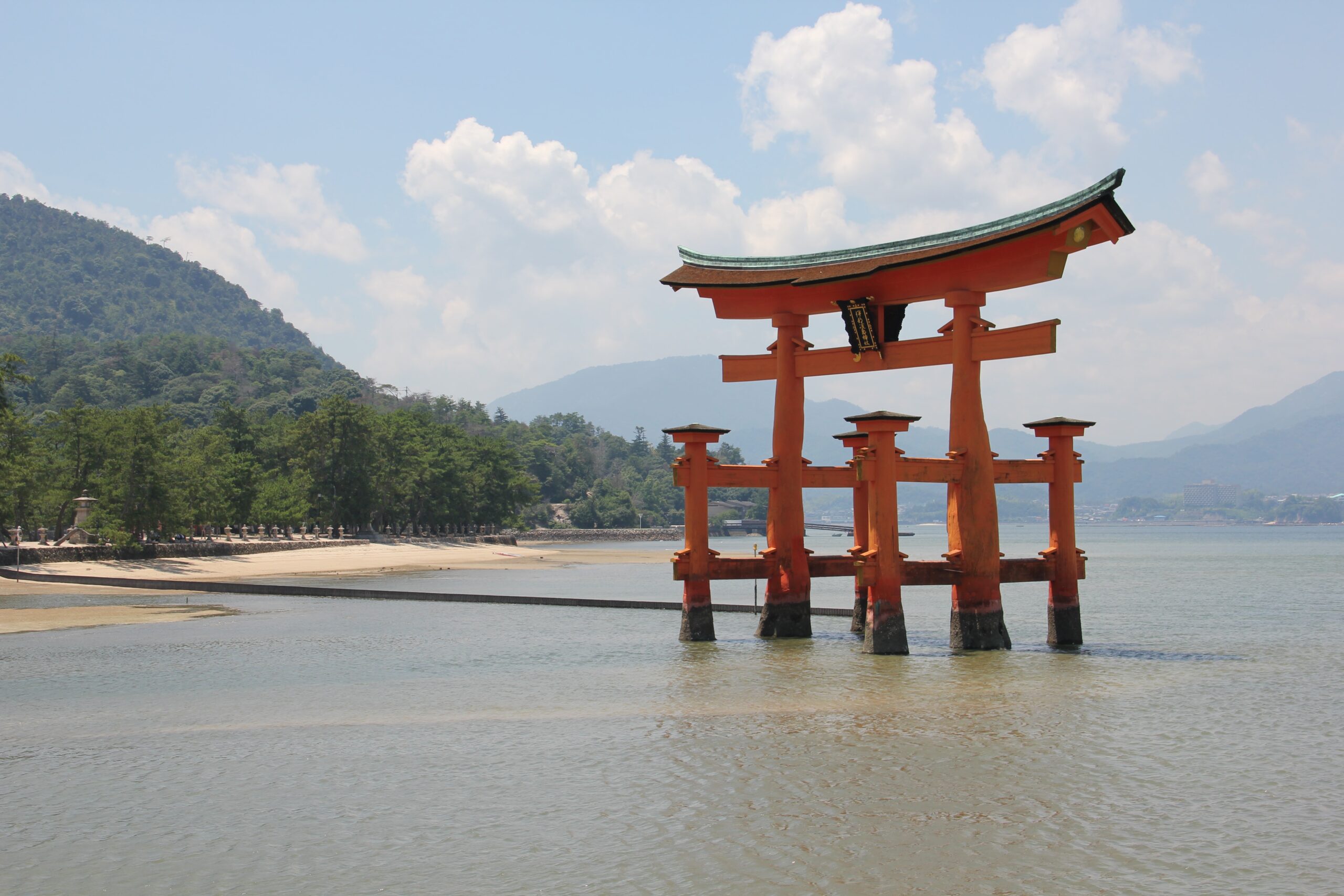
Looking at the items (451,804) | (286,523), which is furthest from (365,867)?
(286,523)

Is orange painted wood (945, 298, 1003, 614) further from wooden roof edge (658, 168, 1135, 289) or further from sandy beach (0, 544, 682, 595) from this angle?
Result: sandy beach (0, 544, 682, 595)

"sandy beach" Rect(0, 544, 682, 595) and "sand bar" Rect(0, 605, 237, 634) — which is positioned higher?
"sandy beach" Rect(0, 544, 682, 595)

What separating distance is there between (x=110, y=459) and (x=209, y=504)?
774 centimetres

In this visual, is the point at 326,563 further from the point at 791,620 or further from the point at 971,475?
the point at 971,475

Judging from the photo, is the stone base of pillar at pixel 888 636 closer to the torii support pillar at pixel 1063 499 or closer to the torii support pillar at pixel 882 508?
the torii support pillar at pixel 882 508

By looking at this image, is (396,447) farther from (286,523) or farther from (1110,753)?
(1110,753)

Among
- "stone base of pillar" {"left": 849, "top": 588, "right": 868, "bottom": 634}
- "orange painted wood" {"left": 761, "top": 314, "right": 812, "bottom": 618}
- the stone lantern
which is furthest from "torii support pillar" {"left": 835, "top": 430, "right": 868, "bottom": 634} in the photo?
the stone lantern

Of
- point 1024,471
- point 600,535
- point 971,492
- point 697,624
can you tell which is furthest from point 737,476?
point 600,535

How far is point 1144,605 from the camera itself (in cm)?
3816

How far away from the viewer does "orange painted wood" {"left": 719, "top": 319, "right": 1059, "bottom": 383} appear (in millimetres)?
17875

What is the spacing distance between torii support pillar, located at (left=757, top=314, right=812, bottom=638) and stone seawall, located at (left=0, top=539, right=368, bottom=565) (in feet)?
112

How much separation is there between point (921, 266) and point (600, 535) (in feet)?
411

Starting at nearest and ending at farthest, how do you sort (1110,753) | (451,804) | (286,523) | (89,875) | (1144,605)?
1. (89,875)
2. (451,804)
3. (1110,753)
4. (1144,605)
5. (286,523)

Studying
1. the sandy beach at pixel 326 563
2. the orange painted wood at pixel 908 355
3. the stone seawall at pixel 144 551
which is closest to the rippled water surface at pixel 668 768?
the orange painted wood at pixel 908 355
